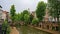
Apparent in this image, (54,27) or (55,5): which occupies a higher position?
(55,5)

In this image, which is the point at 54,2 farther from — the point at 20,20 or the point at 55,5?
the point at 20,20

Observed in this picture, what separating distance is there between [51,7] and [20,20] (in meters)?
47.9

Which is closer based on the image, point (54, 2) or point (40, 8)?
A: point (54, 2)

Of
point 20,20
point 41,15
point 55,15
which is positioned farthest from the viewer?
point 20,20

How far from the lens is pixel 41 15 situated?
2089 inches

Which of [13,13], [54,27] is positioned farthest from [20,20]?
[54,27]

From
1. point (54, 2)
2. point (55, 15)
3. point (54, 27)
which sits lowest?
point (54, 27)

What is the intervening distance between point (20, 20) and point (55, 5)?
160 feet

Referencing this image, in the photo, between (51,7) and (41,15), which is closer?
(51,7)

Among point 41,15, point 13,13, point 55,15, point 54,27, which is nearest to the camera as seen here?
point 55,15

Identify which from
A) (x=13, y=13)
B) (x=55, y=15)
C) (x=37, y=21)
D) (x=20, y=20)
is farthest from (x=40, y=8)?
(x=20, y=20)

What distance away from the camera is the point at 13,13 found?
62.7 metres

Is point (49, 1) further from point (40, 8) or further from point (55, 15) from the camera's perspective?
point (40, 8)

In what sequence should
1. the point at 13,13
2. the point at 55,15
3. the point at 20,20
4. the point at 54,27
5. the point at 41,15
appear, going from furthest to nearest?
the point at 20,20 → the point at 13,13 → the point at 41,15 → the point at 54,27 → the point at 55,15
